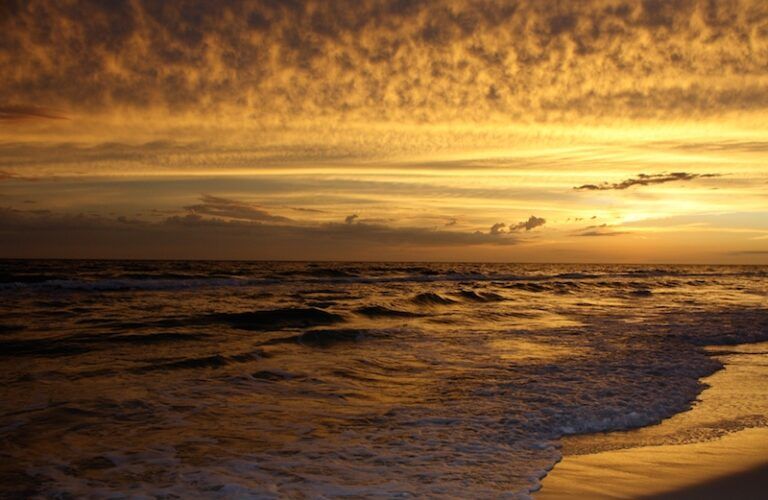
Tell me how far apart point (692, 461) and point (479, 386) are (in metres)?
3.84

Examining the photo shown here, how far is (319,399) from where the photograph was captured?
8.78 meters

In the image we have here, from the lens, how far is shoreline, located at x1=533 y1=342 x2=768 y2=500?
5289mm

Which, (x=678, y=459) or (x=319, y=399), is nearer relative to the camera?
(x=678, y=459)

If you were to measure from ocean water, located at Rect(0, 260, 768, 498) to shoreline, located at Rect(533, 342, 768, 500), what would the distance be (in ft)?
0.78

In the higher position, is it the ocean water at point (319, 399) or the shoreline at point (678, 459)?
the shoreline at point (678, 459)

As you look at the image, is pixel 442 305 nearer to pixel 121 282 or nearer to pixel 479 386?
pixel 479 386


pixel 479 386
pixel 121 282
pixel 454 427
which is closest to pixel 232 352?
pixel 479 386

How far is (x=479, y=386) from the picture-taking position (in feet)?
31.4

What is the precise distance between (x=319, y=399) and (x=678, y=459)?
15.4 ft

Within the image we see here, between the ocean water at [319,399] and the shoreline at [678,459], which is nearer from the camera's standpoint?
the shoreline at [678,459]

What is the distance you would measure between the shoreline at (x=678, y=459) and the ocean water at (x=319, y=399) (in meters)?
0.24

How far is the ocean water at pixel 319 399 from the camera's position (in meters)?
5.63

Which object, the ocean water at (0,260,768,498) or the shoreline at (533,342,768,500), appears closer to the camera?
the shoreline at (533,342,768,500)

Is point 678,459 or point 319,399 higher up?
point 678,459
